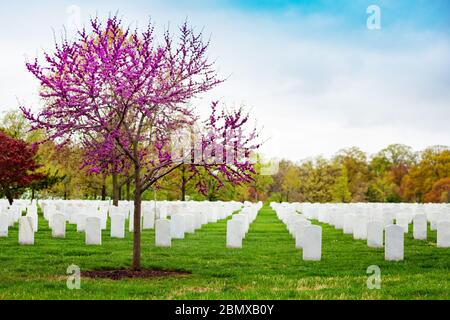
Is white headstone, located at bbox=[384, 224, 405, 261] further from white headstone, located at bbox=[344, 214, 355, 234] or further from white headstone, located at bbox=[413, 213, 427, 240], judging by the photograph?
white headstone, located at bbox=[344, 214, 355, 234]

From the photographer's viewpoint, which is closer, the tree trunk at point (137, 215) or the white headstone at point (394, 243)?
the tree trunk at point (137, 215)

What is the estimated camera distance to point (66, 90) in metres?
12.2

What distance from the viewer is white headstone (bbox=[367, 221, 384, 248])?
1917 centimetres

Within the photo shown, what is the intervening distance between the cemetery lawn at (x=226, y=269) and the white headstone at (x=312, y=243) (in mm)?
309

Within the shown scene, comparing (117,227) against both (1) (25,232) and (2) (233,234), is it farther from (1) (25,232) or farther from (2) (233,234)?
(2) (233,234)

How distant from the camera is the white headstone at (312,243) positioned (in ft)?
51.6

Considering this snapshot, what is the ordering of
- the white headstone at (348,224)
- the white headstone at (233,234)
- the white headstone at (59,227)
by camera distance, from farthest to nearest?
1. the white headstone at (348,224)
2. the white headstone at (59,227)
3. the white headstone at (233,234)

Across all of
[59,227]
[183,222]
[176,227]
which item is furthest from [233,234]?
[59,227]

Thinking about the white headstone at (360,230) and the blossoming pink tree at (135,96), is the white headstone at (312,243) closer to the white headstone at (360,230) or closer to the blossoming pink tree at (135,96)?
the blossoming pink tree at (135,96)

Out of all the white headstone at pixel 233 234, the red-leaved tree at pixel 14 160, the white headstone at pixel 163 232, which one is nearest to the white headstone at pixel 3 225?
the white headstone at pixel 163 232

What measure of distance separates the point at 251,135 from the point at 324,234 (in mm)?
13212

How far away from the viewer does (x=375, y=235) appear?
755 inches
